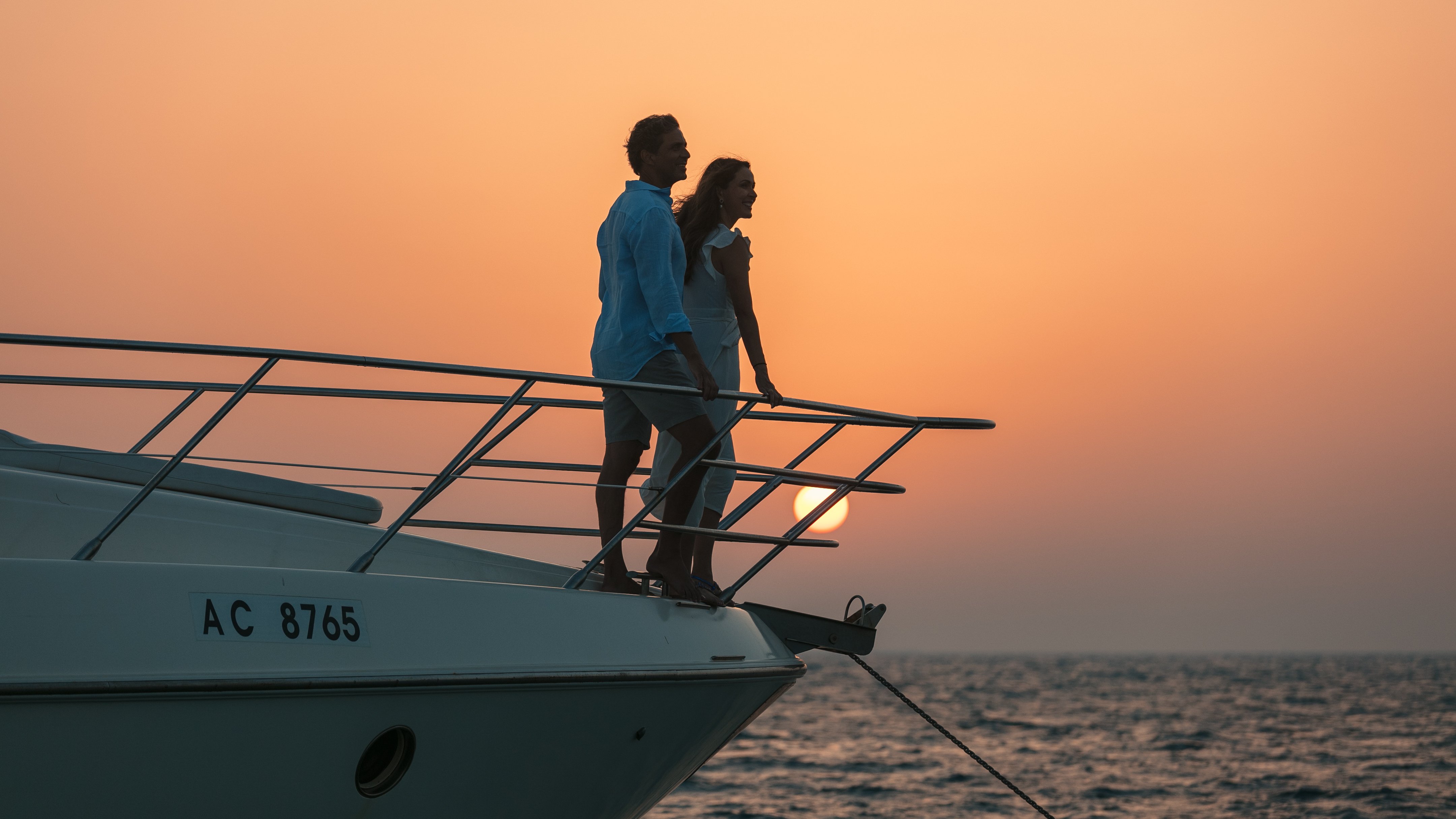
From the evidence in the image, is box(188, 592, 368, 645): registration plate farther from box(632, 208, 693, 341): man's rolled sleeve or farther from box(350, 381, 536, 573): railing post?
box(632, 208, 693, 341): man's rolled sleeve

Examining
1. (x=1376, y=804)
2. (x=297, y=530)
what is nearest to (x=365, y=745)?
(x=297, y=530)

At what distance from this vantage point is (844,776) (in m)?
17.1

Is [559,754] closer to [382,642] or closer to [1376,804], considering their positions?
[382,642]

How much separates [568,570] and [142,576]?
235 cm

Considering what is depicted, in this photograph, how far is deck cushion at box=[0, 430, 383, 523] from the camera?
428 cm

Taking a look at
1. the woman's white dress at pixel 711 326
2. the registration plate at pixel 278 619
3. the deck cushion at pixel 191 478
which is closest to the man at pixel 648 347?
the woman's white dress at pixel 711 326

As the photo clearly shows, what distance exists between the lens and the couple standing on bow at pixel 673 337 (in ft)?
12.3

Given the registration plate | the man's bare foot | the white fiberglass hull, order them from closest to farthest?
1. the white fiberglass hull
2. the registration plate
3. the man's bare foot

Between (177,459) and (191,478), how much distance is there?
147 centimetres

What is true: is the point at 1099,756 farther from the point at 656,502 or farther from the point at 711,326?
the point at 656,502

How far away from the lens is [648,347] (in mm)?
3809

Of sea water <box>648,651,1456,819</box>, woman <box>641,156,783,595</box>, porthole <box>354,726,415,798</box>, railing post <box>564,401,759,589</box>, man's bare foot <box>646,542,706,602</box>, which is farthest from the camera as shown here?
sea water <box>648,651,1456,819</box>

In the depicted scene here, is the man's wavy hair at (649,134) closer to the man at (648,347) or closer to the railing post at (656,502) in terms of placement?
the man at (648,347)

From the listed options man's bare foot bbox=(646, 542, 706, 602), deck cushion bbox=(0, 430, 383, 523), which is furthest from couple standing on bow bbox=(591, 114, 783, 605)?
deck cushion bbox=(0, 430, 383, 523)
